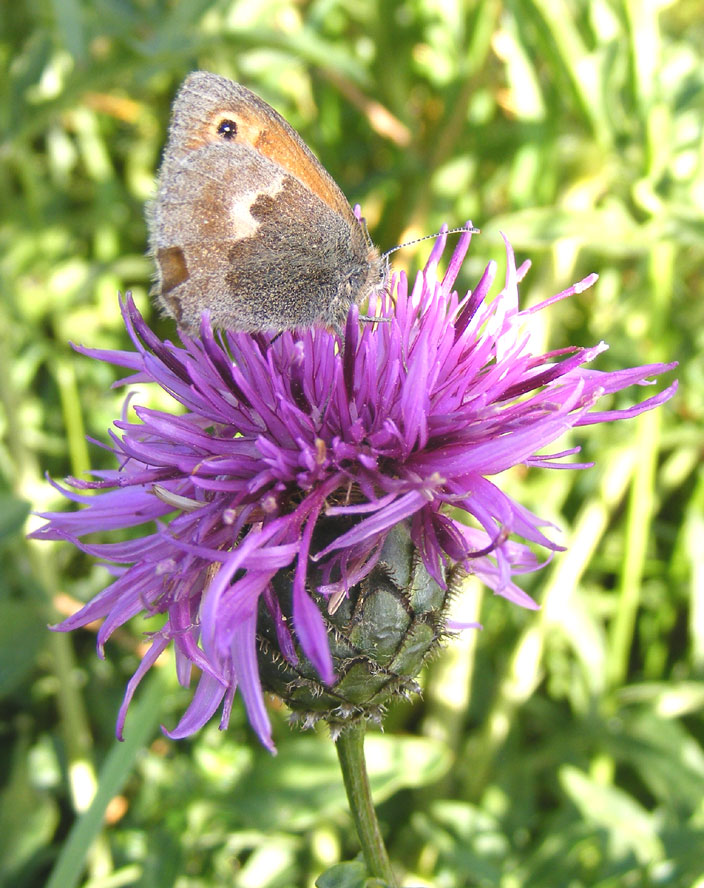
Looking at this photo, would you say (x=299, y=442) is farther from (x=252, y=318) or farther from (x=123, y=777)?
(x=123, y=777)

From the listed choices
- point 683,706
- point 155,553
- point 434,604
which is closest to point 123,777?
point 155,553

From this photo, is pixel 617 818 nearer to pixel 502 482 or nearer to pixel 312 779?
pixel 312 779

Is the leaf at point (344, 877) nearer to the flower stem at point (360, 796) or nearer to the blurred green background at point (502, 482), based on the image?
the flower stem at point (360, 796)

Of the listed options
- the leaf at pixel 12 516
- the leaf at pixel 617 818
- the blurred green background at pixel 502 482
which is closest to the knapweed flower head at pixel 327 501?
the leaf at pixel 12 516

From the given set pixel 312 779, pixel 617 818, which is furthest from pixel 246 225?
pixel 617 818

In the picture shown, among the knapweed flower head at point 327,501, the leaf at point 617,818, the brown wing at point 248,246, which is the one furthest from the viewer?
the leaf at point 617,818

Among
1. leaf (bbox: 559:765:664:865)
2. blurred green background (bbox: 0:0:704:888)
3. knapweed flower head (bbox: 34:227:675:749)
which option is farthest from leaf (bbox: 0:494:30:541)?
leaf (bbox: 559:765:664:865)

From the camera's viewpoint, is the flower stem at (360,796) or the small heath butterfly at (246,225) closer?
the flower stem at (360,796)
